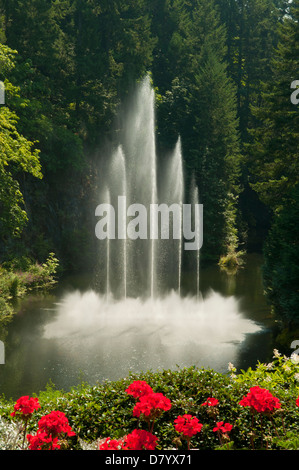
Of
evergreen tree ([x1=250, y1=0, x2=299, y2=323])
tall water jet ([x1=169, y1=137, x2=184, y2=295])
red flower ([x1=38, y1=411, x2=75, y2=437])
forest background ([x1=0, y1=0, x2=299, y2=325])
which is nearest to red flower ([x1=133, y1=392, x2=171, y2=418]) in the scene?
red flower ([x1=38, y1=411, x2=75, y2=437])

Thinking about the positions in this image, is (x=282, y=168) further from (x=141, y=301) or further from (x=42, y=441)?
(x=42, y=441)

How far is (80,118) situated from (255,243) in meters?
19.4

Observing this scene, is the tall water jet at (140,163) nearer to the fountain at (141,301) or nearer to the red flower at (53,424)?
the fountain at (141,301)

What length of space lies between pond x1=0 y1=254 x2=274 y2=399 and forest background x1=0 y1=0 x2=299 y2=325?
2.17 m

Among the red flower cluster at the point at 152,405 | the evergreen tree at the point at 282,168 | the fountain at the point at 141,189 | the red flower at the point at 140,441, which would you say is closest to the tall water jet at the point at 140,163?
the fountain at the point at 141,189

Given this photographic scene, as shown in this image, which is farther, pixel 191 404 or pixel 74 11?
pixel 74 11

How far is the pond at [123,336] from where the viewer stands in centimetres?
1175

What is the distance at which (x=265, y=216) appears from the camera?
44.4 meters

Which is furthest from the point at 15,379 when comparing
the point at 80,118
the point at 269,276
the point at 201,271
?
the point at 80,118

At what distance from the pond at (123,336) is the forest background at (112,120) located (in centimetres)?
217

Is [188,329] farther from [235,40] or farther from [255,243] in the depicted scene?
[235,40]

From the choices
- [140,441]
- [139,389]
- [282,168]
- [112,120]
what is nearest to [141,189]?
[112,120]

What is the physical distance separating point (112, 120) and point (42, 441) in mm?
31678

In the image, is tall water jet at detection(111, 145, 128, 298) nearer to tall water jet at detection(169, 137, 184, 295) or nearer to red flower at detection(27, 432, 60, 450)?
tall water jet at detection(169, 137, 184, 295)
